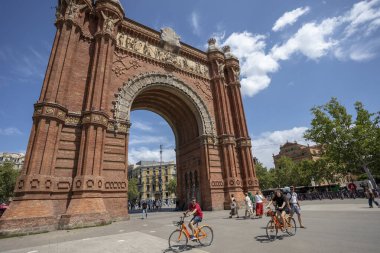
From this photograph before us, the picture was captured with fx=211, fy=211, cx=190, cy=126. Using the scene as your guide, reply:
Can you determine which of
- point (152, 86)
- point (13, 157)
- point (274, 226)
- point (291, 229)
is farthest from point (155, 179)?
point (274, 226)

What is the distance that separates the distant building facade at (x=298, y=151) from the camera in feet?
234

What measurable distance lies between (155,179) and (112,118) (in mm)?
71822

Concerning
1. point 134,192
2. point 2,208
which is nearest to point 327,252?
point 2,208

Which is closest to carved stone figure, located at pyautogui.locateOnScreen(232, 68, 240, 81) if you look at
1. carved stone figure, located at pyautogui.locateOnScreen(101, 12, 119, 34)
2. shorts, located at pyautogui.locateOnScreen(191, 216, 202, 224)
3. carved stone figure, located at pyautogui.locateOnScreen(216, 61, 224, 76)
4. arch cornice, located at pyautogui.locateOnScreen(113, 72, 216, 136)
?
carved stone figure, located at pyautogui.locateOnScreen(216, 61, 224, 76)

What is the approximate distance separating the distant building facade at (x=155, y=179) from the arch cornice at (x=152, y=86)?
64.0 metres

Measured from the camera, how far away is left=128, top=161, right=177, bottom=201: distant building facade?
8306 centimetres

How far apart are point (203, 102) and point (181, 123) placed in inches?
163

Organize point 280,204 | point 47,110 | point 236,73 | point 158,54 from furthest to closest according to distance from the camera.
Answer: point 236,73, point 158,54, point 47,110, point 280,204

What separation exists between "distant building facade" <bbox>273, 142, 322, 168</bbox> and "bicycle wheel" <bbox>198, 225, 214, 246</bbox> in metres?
71.0

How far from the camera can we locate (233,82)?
2711 centimetres

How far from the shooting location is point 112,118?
1700 centimetres

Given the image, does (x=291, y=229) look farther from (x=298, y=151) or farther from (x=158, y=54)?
(x=298, y=151)

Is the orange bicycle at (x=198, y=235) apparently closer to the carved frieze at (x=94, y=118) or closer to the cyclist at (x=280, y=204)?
the cyclist at (x=280, y=204)

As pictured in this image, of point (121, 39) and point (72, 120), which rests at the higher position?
point (121, 39)
